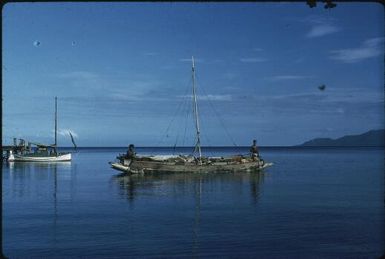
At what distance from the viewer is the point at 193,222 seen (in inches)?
955

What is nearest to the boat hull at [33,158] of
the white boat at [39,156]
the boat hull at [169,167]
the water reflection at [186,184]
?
the white boat at [39,156]

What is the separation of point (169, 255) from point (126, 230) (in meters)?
4.96

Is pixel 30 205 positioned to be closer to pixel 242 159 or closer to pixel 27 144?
pixel 242 159

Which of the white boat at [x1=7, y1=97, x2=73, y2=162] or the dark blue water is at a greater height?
the white boat at [x1=7, y1=97, x2=73, y2=162]

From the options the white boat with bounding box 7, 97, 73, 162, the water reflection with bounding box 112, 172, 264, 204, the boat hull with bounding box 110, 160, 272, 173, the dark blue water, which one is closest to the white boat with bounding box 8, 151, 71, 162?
the white boat with bounding box 7, 97, 73, 162

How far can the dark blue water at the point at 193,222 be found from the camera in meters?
18.4

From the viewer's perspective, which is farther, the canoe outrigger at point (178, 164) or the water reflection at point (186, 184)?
the canoe outrigger at point (178, 164)

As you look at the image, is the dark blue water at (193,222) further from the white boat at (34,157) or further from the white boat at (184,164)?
the white boat at (34,157)

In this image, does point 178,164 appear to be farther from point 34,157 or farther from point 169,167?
point 34,157

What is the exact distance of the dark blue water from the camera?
60.4 ft

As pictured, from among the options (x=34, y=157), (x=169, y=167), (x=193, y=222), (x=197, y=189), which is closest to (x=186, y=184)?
(x=197, y=189)

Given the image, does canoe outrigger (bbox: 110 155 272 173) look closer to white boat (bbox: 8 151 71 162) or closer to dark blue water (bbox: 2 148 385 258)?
dark blue water (bbox: 2 148 385 258)

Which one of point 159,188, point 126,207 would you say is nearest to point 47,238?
point 126,207

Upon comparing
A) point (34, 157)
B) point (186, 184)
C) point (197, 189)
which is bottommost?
point (197, 189)
